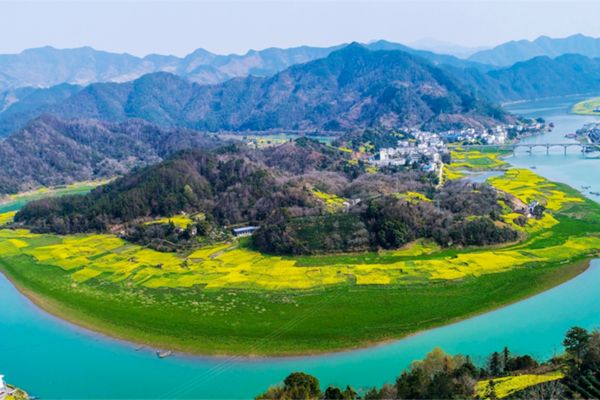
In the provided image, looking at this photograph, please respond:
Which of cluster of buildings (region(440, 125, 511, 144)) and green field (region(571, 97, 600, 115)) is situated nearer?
cluster of buildings (region(440, 125, 511, 144))

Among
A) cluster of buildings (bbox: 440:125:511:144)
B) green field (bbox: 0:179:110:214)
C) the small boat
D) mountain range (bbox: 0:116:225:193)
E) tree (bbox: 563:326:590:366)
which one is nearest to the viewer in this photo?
tree (bbox: 563:326:590:366)

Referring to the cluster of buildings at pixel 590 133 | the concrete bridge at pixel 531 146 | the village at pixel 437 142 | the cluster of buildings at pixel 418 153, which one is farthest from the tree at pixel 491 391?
the cluster of buildings at pixel 590 133

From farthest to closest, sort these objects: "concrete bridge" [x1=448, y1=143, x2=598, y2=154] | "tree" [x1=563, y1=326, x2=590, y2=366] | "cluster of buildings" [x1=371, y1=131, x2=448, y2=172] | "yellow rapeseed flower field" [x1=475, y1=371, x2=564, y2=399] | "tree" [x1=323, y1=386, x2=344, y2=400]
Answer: "concrete bridge" [x1=448, y1=143, x2=598, y2=154]
"cluster of buildings" [x1=371, y1=131, x2=448, y2=172]
"tree" [x1=563, y1=326, x2=590, y2=366]
"tree" [x1=323, y1=386, x2=344, y2=400]
"yellow rapeseed flower field" [x1=475, y1=371, x2=564, y2=399]

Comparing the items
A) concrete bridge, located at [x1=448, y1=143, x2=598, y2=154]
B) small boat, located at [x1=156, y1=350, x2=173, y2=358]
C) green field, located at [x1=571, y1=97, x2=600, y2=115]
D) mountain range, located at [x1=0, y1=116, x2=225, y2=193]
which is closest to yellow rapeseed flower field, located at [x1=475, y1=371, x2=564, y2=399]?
small boat, located at [x1=156, y1=350, x2=173, y2=358]

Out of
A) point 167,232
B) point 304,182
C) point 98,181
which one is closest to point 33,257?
point 167,232

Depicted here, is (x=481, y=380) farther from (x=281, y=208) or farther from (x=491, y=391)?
(x=281, y=208)

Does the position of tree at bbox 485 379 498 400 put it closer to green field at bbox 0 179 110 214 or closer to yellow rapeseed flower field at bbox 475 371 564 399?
yellow rapeseed flower field at bbox 475 371 564 399

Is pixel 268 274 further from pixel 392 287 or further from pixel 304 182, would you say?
pixel 304 182
